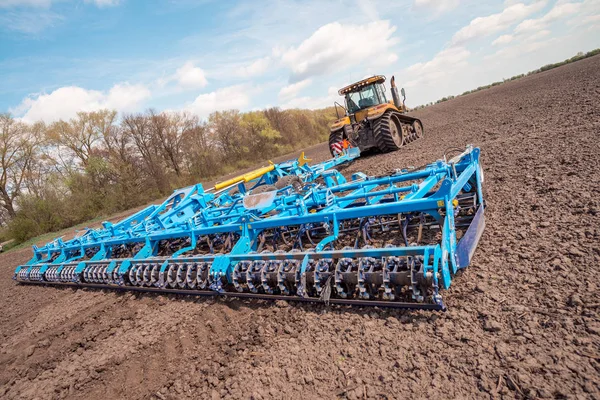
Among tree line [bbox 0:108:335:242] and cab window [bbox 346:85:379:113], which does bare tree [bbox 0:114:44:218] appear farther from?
cab window [bbox 346:85:379:113]

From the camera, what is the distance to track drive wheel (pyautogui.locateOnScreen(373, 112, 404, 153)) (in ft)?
31.5

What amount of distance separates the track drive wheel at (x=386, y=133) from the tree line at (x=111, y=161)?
1775 cm

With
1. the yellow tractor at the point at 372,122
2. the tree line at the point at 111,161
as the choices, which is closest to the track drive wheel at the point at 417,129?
the yellow tractor at the point at 372,122

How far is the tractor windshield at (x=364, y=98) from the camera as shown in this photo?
36.3 feet

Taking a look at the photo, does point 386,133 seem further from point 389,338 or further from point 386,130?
point 389,338

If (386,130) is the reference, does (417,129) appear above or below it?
below

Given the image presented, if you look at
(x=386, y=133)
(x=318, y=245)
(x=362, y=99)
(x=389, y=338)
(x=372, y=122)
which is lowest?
(x=389, y=338)

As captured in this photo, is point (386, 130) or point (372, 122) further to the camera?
point (372, 122)

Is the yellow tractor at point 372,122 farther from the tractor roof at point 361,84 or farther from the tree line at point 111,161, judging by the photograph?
the tree line at point 111,161

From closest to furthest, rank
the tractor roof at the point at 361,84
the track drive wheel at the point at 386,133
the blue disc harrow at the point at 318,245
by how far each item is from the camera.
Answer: the blue disc harrow at the point at 318,245
the track drive wheel at the point at 386,133
the tractor roof at the point at 361,84

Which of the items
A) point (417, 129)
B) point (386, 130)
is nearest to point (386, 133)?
point (386, 130)

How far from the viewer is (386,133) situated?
961 cm

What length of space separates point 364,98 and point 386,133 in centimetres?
225

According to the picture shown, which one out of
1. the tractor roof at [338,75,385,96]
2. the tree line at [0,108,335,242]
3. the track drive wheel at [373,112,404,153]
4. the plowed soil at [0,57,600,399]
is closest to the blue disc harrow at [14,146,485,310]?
the plowed soil at [0,57,600,399]
